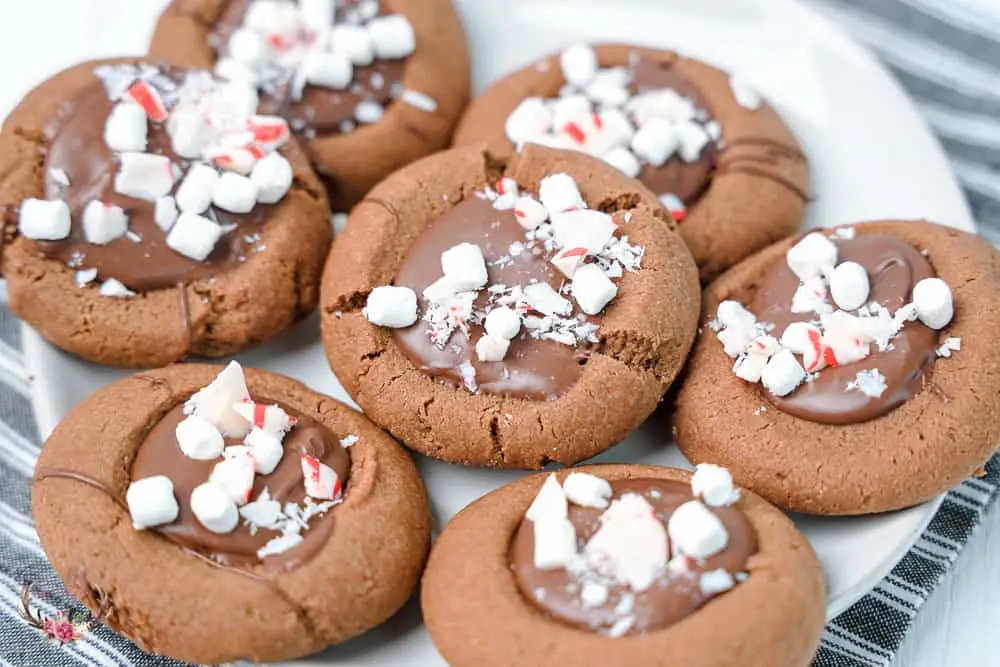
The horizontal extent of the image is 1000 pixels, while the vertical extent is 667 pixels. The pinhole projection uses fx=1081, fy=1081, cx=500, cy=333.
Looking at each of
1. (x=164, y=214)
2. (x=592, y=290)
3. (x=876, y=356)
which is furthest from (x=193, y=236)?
(x=876, y=356)

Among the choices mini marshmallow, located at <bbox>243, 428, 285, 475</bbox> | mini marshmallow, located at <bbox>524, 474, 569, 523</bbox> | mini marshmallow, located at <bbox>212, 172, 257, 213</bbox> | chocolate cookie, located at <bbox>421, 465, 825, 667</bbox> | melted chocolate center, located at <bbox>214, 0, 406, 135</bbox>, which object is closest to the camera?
chocolate cookie, located at <bbox>421, 465, 825, 667</bbox>

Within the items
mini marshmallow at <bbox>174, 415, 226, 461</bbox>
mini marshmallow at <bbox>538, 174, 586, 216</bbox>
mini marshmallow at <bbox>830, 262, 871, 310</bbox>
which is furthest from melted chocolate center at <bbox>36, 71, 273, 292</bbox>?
mini marshmallow at <bbox>830, 262, 871, 310</bbox>

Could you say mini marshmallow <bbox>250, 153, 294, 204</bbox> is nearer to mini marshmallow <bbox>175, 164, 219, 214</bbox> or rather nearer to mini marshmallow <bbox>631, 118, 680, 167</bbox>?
mini marshmallow <bbox>175, 164, 219, 214</bbox>

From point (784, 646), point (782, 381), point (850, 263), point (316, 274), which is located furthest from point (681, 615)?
point (316, 274)

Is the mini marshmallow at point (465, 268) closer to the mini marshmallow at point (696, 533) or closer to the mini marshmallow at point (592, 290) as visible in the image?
the mini marshmallow at point (592, 290)

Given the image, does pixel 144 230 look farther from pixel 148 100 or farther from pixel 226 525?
pixel 226 525

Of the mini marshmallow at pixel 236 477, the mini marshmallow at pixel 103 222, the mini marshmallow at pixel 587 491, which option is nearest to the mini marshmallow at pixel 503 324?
the mini marshmallow at pixel 587 491

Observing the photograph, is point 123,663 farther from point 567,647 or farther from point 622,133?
point 622,133
